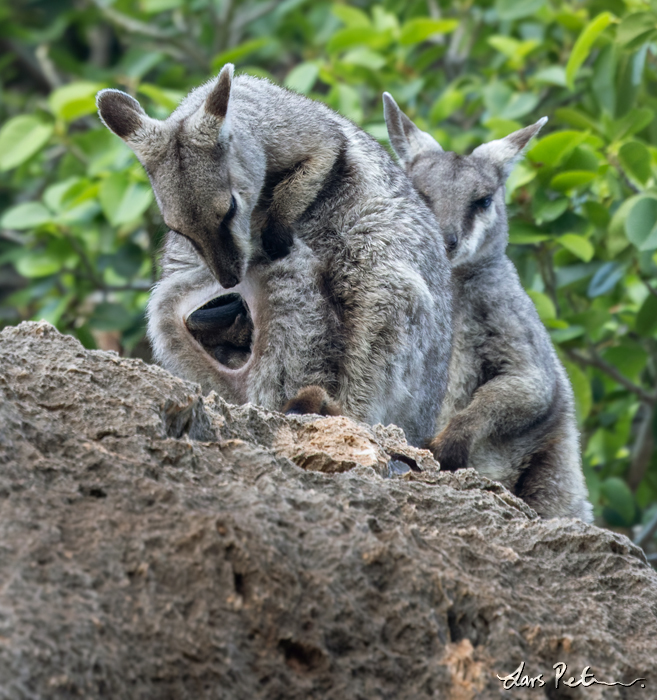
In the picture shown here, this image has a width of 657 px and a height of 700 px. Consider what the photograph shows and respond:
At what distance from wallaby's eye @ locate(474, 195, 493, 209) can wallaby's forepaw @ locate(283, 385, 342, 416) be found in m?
2.28

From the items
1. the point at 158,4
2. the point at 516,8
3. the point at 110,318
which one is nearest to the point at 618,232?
the point at 516,8

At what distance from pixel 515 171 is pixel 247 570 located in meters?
4.79

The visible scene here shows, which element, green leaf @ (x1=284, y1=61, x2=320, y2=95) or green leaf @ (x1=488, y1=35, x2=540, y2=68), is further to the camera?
green leaf @ (x1=488, y1=35, x2=540, y2=68)

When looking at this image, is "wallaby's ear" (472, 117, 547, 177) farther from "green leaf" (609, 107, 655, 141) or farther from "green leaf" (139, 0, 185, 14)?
"green leaf" (139, 0, 185, 14)

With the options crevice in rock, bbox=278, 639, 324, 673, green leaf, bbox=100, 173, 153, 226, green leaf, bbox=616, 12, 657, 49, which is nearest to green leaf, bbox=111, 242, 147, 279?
green leaf, bbox=100, 173, 153, 226

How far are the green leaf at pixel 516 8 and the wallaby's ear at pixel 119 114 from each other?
4.07 metres

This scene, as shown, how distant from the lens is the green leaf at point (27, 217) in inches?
295

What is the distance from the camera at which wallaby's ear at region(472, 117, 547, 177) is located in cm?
633

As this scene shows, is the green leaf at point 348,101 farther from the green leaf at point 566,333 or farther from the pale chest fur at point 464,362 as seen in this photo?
the green leaf at point 566,333

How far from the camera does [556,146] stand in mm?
6082

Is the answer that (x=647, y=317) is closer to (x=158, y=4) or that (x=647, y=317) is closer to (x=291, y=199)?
(x=291, y=199)

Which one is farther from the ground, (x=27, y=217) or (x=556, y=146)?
(x=556, y=146)

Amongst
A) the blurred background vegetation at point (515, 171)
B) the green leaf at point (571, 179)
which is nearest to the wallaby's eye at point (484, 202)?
the blurred background vegetation at point (515, 171)

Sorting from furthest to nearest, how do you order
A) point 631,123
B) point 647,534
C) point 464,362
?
point 647,534, point 631,123, point 464,362
